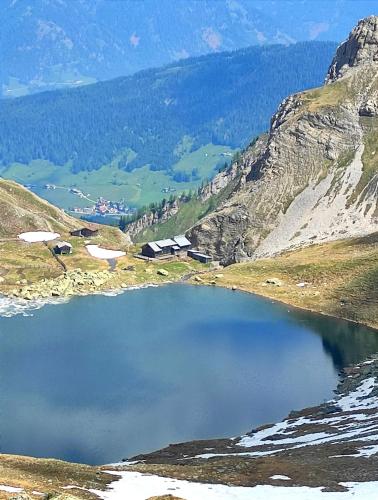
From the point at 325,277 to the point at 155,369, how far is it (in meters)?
54.4

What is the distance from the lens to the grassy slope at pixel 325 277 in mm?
139375

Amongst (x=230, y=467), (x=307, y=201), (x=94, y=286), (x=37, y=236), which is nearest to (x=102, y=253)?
(x=37, y=236)

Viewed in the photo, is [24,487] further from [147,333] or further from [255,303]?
[255,303]

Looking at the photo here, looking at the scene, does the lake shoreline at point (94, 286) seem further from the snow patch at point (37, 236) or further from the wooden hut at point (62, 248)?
the snow patch at point (37, 236)

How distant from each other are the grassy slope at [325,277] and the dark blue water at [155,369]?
4.26 metres

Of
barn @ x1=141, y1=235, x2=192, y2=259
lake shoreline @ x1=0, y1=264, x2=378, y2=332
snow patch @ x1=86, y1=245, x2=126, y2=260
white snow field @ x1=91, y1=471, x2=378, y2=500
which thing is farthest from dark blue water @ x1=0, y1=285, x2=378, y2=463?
snow patch @ x1=86, y1=245, x2=126, y2=260

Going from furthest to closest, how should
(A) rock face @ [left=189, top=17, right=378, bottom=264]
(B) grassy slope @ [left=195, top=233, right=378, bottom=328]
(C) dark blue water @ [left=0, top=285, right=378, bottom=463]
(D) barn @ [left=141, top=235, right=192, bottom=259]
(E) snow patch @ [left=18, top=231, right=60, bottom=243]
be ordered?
1. (E) snow patch @ [left=18, top=231, right=60, bottom=243]
2. (A) rock face @ [left=189, top=17, right=378, bottom=264]
3. (D) barn @ [left=141, top=235, right=192, bottom=259]
4. (B) grassy slope @ [left=195, top=233, right=378, bottom=328]
5. (C) dark blue water @ [left=0, top=285, right=378, bottom=463]

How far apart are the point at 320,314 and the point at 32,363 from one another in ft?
173

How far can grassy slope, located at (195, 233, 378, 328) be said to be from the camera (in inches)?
5487

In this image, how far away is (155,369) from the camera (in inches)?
4267

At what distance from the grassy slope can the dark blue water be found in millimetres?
4263

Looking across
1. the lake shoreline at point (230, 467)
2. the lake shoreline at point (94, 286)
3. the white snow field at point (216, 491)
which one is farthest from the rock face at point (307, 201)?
the white snow field at point (216, 491)

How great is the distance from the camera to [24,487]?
56.3 metres

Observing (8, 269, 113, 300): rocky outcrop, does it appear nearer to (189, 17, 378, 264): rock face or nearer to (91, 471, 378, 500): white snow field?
(189, 17, 378, 264): rock face
